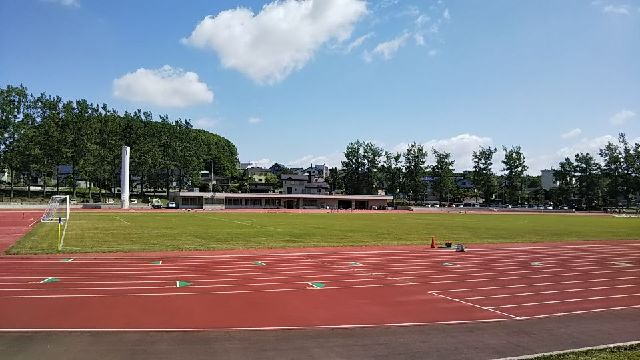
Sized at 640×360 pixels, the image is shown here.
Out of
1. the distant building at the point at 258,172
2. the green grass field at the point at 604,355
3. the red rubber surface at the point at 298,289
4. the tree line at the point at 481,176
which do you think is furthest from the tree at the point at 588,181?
the green grass field at the point at 604,355

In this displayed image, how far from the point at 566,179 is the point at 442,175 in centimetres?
3104

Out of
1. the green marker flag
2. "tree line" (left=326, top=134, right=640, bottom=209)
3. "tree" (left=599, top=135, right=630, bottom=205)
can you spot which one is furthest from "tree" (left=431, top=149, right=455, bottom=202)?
the green marker flag

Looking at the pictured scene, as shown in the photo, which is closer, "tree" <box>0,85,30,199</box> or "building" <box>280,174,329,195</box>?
"tree" <box>0,85,30,199</box>

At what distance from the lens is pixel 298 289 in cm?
1492

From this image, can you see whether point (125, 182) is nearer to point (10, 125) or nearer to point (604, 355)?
point (10, 125)

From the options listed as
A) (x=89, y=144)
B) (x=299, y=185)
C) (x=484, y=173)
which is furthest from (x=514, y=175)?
(x=89, y=144)

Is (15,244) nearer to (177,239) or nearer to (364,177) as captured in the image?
(177,239)

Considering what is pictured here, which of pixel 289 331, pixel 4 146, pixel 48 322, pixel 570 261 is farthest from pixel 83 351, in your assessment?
pixel 4 146

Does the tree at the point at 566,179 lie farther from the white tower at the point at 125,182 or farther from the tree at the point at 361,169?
the white tower at the point at 125,182

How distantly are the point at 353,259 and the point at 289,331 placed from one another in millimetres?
11670

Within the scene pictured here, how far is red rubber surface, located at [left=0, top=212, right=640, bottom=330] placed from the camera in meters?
11.4

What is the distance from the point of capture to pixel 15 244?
24672 mm

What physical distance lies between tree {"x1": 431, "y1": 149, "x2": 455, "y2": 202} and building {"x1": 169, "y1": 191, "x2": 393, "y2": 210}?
712 inches

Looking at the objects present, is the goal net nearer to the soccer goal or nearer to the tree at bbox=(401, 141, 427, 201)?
the soccer goal
